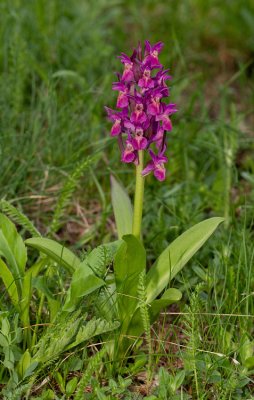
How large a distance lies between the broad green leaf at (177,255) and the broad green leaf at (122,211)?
0.20 metres

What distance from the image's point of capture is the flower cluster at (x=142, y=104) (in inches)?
97.6

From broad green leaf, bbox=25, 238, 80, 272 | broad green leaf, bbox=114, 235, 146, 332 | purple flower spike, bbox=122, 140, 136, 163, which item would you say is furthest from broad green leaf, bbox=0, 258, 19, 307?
purple flower spike, bbox=122, 140, 136, 163

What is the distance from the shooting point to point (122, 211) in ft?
9.23

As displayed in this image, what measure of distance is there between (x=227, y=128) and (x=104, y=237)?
0.99m

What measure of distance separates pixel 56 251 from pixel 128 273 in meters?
0.27

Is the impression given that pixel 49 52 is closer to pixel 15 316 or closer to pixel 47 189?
pixel 47 189

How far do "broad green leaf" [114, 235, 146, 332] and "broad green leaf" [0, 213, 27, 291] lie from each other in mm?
392

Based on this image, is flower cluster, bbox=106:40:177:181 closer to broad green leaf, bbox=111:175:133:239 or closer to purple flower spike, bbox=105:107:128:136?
purple flower spike, bbox=105:107:128:136

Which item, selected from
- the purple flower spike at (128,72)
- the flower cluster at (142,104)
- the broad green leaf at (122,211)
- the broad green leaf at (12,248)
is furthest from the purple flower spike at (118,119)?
the broad green leaf at (12,248)

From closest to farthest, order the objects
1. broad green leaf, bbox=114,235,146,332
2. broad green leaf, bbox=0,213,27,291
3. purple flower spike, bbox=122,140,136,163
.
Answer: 1. broad green leaf, bbox=114,235,146,332
2. purple flower spike, bbox=122,140,136,163
3. broad green leaf, bbox=0,213,27,291

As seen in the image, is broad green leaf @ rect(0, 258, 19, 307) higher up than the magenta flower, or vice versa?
the magenta flower

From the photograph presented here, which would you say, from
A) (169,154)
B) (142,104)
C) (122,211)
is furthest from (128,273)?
(169,154)

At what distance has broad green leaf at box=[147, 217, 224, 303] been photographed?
2.59 meters

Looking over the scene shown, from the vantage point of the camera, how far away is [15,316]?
253 centimetres
